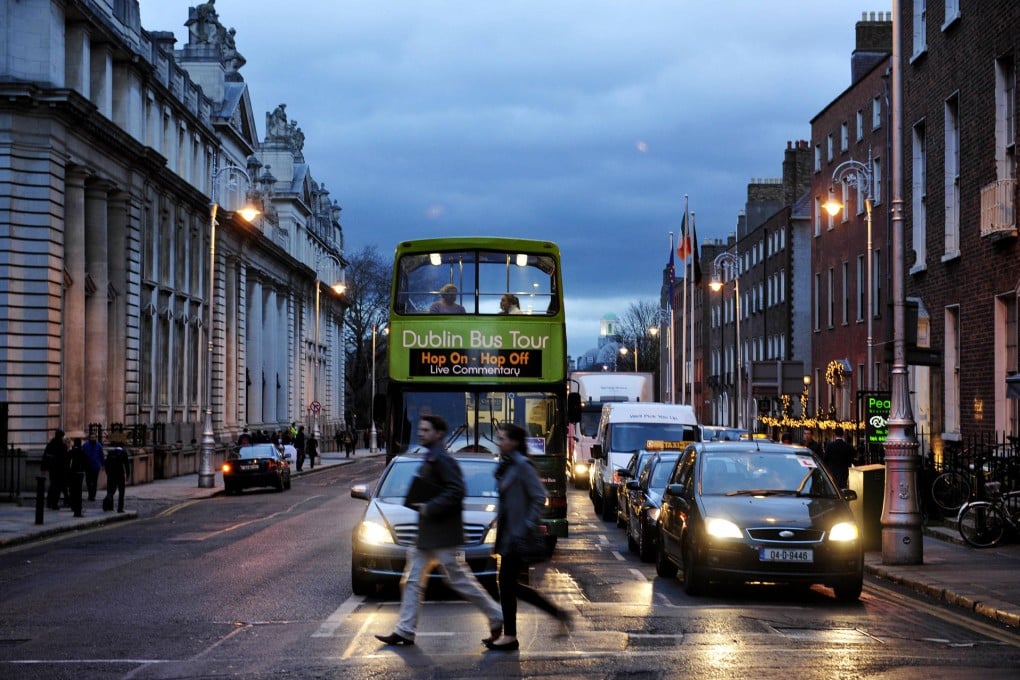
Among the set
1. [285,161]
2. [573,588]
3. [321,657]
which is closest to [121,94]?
[573,588]

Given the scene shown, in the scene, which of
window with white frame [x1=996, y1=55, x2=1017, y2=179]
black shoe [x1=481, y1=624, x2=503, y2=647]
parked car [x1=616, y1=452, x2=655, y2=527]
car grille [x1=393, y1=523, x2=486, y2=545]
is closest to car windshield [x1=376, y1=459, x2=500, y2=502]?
car grille [x1=393, y1=523, x2=486, y2=545]

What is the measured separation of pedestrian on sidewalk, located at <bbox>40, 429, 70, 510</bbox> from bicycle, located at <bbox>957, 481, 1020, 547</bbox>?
66.0 feet

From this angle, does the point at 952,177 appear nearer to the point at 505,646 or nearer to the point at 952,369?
the point at 952,369

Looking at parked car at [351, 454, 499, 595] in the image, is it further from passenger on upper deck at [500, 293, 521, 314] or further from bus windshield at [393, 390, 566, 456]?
passenger on upper deck at [500, 293, 521, 314]

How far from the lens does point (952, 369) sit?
2903 cm

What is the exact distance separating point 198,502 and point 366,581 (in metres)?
24.7

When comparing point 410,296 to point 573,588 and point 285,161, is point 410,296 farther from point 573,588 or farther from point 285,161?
point 285,161

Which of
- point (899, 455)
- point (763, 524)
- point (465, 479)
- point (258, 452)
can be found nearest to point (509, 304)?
point (899, 455)

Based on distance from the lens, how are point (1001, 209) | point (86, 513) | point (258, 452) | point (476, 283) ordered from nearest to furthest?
1. point (476, 283)
2. point (1001, 209)
3. point (86, 513)
4. point (258, 452)

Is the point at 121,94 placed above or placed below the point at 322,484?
above

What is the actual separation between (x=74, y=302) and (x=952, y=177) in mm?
27778

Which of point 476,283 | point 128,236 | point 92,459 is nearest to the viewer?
point 476,283

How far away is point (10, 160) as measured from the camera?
4100 cm

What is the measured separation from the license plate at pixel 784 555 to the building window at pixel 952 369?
14821 millimetres
